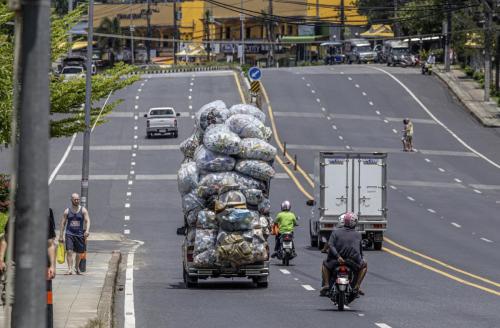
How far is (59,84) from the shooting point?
98.2 feet

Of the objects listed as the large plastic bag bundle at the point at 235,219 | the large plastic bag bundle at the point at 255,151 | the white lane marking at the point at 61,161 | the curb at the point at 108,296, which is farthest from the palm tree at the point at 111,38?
the large plastic bag bundle at the point at 235,219

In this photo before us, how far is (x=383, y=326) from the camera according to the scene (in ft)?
57.9

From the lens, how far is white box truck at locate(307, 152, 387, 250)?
35.4m

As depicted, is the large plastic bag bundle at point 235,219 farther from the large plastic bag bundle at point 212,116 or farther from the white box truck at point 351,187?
the white box truck at point 351,187

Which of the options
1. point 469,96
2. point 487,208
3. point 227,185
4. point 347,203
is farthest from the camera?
point 469,96

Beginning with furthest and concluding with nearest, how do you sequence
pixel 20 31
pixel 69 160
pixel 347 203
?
1. pixel 69 160
2. pixel 347 203
3. pixel 20 31

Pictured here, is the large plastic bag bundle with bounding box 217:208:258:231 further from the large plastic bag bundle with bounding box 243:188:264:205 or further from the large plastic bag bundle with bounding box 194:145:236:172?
the large plastic bag bundle with bounding box 194:145:236:172

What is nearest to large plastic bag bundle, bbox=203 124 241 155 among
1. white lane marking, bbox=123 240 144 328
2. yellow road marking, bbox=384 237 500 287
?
white lane marking, bbox=123 240 144 328

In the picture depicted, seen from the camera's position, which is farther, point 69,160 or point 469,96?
point 469,96

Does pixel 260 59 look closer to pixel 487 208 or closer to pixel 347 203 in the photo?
pixel 487 208

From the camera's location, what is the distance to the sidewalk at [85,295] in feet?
57.6

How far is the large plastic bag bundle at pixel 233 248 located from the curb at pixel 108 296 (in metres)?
2.01

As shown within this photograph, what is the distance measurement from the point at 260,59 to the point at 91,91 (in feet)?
454

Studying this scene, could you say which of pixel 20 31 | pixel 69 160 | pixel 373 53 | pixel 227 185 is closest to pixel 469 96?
pixel 69 160
